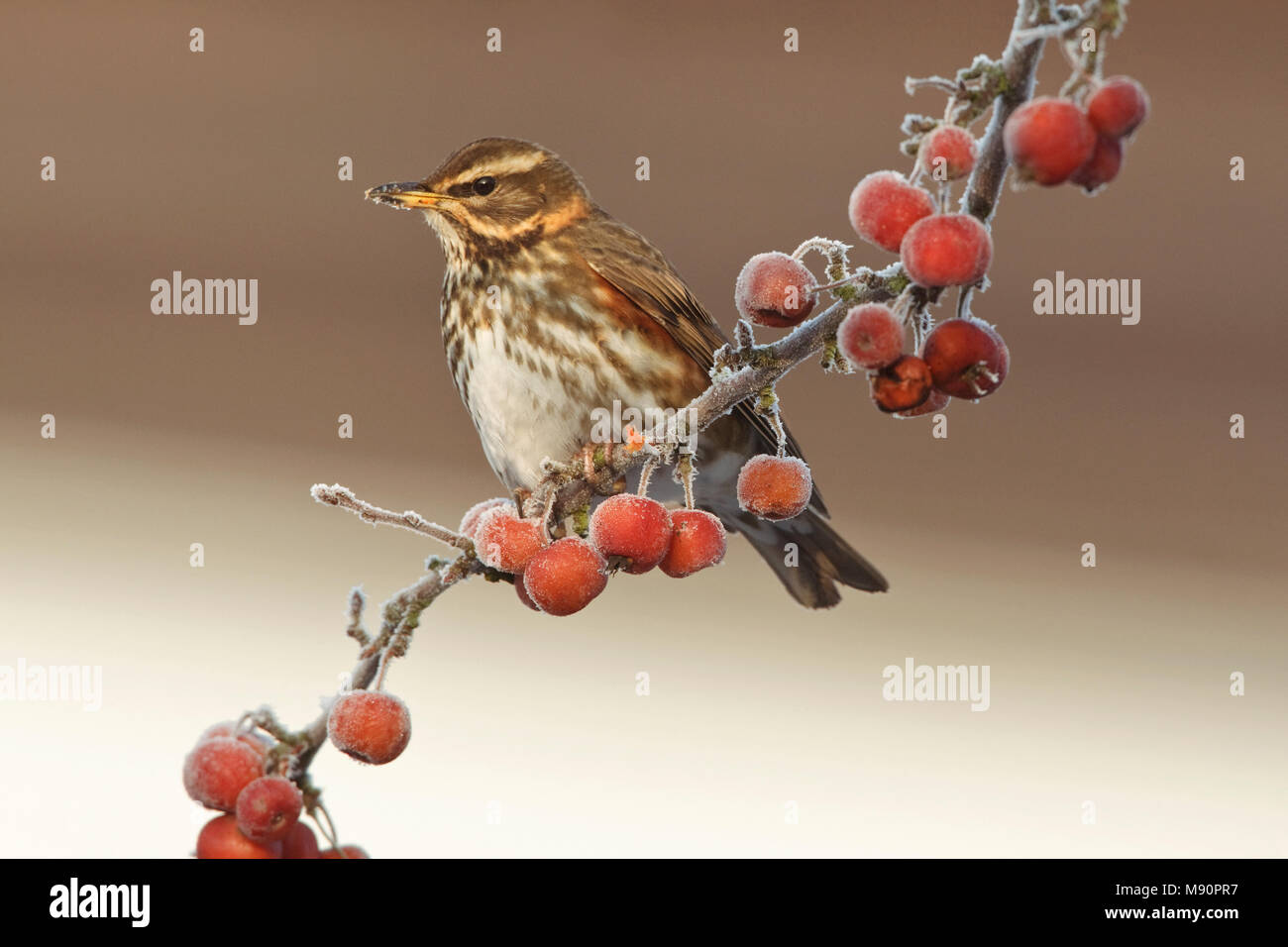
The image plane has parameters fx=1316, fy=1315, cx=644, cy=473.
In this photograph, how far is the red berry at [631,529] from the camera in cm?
93

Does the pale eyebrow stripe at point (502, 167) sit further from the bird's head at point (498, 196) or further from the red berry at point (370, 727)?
the red berry at point (370, 727)

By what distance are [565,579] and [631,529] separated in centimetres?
6

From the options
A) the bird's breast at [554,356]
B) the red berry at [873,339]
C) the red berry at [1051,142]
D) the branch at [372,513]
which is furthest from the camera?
the bird's breast at [554,356]

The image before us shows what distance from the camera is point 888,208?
2.43 ft

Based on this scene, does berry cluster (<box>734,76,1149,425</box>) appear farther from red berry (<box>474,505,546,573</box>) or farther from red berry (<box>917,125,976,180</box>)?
red berry (<box>474,505,546,573</box>)

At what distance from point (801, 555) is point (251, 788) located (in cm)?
90

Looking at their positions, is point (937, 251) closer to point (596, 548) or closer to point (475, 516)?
point (596, 548)

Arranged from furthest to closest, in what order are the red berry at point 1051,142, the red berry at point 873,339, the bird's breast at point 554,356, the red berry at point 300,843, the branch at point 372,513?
the bird's breast at point 554,356 < the red berry at point 300,843 < the branch at point 372,513 < the red berry at point 873,339 < the red berry at point 1051,142

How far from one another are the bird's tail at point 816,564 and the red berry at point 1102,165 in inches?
40.0

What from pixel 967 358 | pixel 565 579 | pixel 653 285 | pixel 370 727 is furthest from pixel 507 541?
pixel 653 285

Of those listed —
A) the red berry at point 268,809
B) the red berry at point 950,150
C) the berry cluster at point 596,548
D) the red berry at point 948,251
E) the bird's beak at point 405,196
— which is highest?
the bird's beak at point 405,196

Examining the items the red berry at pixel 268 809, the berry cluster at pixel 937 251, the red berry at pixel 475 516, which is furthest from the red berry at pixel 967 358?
the red berry at pixel 268 809

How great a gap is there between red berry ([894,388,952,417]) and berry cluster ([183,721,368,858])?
517 millimetres
